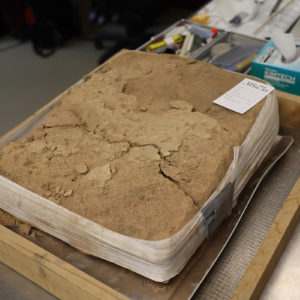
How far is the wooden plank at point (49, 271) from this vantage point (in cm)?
74

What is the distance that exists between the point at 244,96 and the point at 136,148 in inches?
15.3

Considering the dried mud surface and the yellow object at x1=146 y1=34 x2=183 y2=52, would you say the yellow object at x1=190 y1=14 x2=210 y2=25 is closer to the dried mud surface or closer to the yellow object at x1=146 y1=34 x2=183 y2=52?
the yellow object at x1=146 y1=34 x2=183 y2=52

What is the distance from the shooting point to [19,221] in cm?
94

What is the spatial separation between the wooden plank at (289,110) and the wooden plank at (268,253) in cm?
35

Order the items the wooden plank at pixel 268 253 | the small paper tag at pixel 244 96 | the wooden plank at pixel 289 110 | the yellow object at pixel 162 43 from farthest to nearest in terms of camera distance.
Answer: the yellow object at pixel 162 43 → the wooden plank at pixel 289 110 → the small paper tag at pixel 244 96 → the wooden plank at pixel 268 253

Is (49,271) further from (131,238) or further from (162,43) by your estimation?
(162,43)

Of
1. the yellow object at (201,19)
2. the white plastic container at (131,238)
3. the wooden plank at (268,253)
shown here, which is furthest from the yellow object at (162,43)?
the wooden plank at (268,253)

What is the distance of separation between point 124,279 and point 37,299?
0.22 metres

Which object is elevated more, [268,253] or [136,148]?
[136,148]

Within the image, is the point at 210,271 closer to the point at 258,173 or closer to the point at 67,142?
the point at 258,173

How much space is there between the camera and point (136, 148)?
95cm

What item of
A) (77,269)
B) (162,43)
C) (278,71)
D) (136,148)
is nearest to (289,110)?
(278,71)

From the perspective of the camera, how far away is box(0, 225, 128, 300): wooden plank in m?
0.74

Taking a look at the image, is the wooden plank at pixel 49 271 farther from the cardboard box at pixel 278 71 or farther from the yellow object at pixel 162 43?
the yellow object at pixel 162 43
